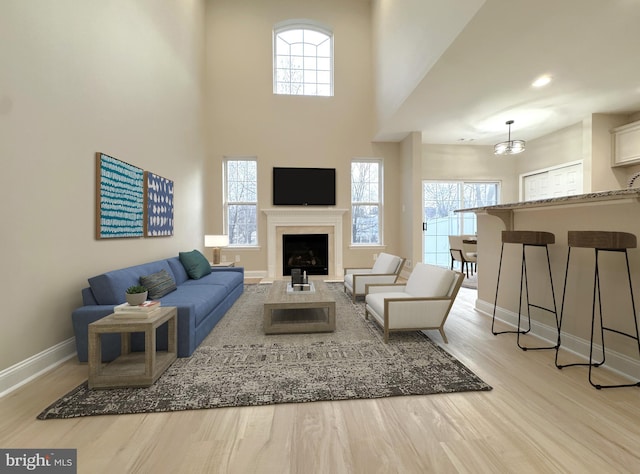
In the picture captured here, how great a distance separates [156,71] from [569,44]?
516 centimetres

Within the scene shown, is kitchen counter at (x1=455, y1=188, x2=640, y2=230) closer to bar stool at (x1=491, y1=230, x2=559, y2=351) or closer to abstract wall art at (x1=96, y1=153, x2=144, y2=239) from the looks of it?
bar stool at (x1=491, y1=230, x2=559, y2=351)

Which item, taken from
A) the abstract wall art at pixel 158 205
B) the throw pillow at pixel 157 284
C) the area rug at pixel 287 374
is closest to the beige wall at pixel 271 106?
the abstract wall art at pixel 158 205

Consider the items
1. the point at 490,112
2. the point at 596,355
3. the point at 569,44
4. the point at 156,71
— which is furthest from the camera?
the point at 490,112

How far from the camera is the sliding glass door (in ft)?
23.1

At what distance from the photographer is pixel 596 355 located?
2.30 metres

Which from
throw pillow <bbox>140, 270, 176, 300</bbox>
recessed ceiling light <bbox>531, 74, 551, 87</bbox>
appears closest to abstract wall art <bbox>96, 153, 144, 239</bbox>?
throw pillow <bbox>140, 270, 176, 300</bbox>

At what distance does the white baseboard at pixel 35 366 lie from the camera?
1938mm

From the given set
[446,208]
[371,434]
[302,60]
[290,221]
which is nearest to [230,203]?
[290,221]

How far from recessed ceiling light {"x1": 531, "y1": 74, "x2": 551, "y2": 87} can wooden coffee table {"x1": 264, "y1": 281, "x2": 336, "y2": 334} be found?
13.4 feet

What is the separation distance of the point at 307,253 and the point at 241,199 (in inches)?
76.5

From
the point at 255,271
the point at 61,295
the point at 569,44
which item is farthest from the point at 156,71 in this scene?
the point at 569,44

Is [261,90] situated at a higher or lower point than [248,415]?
higher

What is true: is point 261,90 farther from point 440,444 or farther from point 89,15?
point 440,444

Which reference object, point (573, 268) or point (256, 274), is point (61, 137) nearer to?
point (256, 274)
